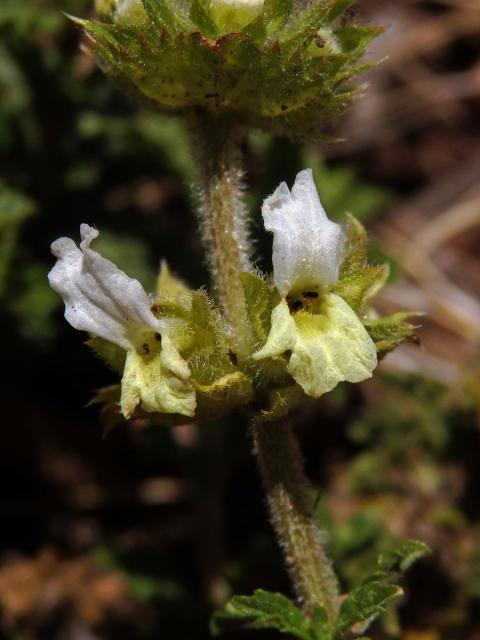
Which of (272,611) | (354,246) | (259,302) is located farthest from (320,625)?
(354,246)

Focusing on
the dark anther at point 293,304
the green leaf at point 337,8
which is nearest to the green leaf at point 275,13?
the green leaf at point 337,8

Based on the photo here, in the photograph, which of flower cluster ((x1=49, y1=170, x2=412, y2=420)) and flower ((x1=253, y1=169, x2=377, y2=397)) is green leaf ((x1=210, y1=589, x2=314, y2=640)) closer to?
flower cluster ((x1=49, y1=170, x2=412, y2=420))

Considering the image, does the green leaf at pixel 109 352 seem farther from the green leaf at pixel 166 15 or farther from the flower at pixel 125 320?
the green leaf at pixel 166 15

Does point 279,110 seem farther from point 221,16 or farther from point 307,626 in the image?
point 307,626

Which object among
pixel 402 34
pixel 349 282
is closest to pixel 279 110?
pixel 349 282

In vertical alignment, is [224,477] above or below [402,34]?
below

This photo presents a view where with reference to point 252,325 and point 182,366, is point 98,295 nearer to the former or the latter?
point 182,366
